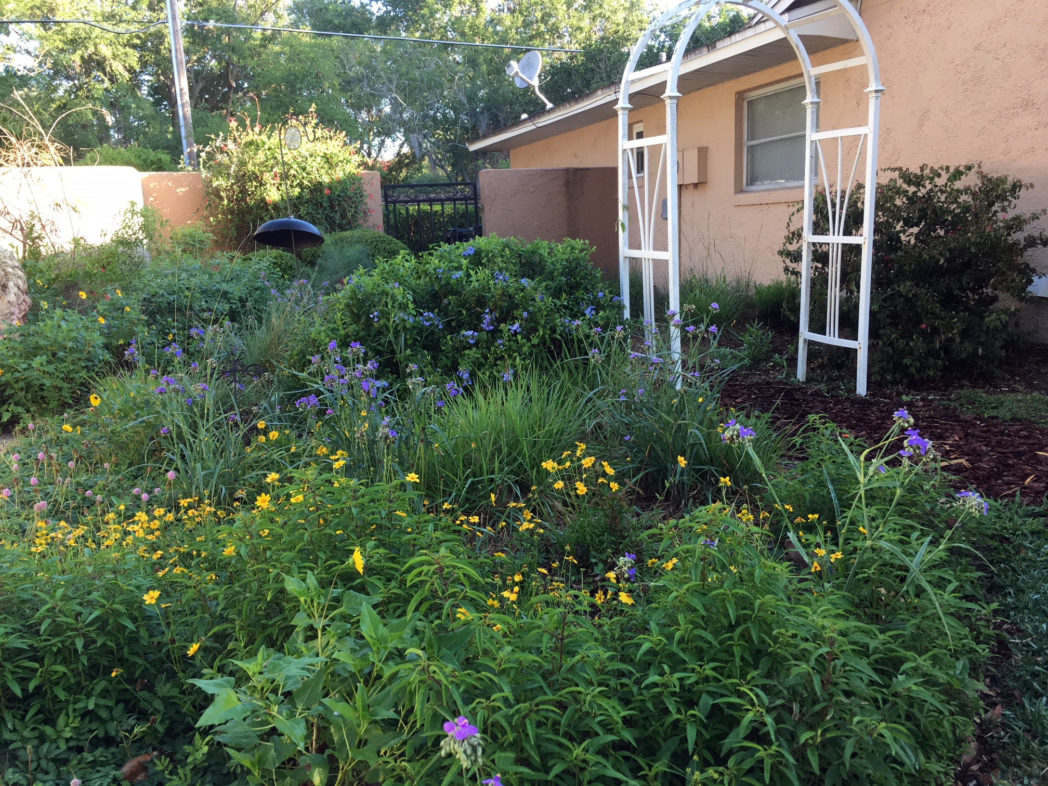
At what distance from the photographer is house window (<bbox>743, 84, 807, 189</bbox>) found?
883cm

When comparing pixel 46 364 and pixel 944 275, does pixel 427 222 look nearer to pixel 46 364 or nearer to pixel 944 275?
pixel 46 364

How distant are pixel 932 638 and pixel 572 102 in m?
12.1

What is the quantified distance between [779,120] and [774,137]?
19 cm

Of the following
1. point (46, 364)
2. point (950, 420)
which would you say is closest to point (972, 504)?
point (950, 420)

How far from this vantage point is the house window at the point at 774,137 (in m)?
8.83

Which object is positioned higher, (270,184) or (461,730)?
(270,184)

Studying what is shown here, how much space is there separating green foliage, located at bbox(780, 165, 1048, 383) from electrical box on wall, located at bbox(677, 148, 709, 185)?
469cm

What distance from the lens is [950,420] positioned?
4.55m

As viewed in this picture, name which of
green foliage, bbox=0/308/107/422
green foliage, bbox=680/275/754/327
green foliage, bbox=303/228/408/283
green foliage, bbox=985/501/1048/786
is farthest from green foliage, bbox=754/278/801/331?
green foliage, bbox=0/308/107/422

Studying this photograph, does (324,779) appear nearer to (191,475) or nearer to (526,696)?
(526,696)

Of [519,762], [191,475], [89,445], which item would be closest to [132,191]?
[89,445]

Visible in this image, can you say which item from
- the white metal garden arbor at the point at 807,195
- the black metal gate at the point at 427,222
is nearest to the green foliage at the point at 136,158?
the black metal gate at the point at 427,222

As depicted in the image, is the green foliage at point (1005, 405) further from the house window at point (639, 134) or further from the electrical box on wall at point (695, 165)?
the house window at point (639, 134)

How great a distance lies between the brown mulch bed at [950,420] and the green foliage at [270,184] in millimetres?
8751
